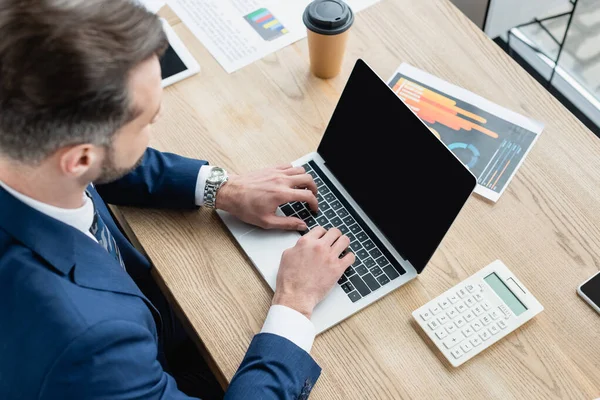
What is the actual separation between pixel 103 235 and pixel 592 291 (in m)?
0.82

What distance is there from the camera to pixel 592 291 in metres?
1.05

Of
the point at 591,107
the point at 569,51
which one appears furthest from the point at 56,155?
the point at 569,51

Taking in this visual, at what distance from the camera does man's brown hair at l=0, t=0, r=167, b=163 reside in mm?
713

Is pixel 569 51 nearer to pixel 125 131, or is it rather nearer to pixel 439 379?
pixel 439 379

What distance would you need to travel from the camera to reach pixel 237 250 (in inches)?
44.1

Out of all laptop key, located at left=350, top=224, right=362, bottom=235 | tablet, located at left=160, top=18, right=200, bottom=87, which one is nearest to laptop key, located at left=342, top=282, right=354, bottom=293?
laptop key, located at left=350, top=224, right=362, bottom=235

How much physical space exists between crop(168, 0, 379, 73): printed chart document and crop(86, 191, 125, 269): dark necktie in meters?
0.46

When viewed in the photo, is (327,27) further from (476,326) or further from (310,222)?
(476,326)

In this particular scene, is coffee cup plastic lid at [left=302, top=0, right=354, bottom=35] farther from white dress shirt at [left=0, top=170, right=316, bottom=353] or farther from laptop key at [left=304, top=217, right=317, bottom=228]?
white dress shirt at [left=0, top=170, right=316, bottom=353]

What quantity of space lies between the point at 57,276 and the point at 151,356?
172 millimetres

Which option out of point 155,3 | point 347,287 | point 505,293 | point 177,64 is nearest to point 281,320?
point 347,287

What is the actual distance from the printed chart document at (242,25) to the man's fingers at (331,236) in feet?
1.50

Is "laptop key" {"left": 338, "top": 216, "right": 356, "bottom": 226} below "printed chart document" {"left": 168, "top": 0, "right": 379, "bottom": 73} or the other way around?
below

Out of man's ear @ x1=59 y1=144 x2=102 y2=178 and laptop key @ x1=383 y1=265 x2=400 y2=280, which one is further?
laptop key @ x1=383 y1=265 x2=400 y2=280
